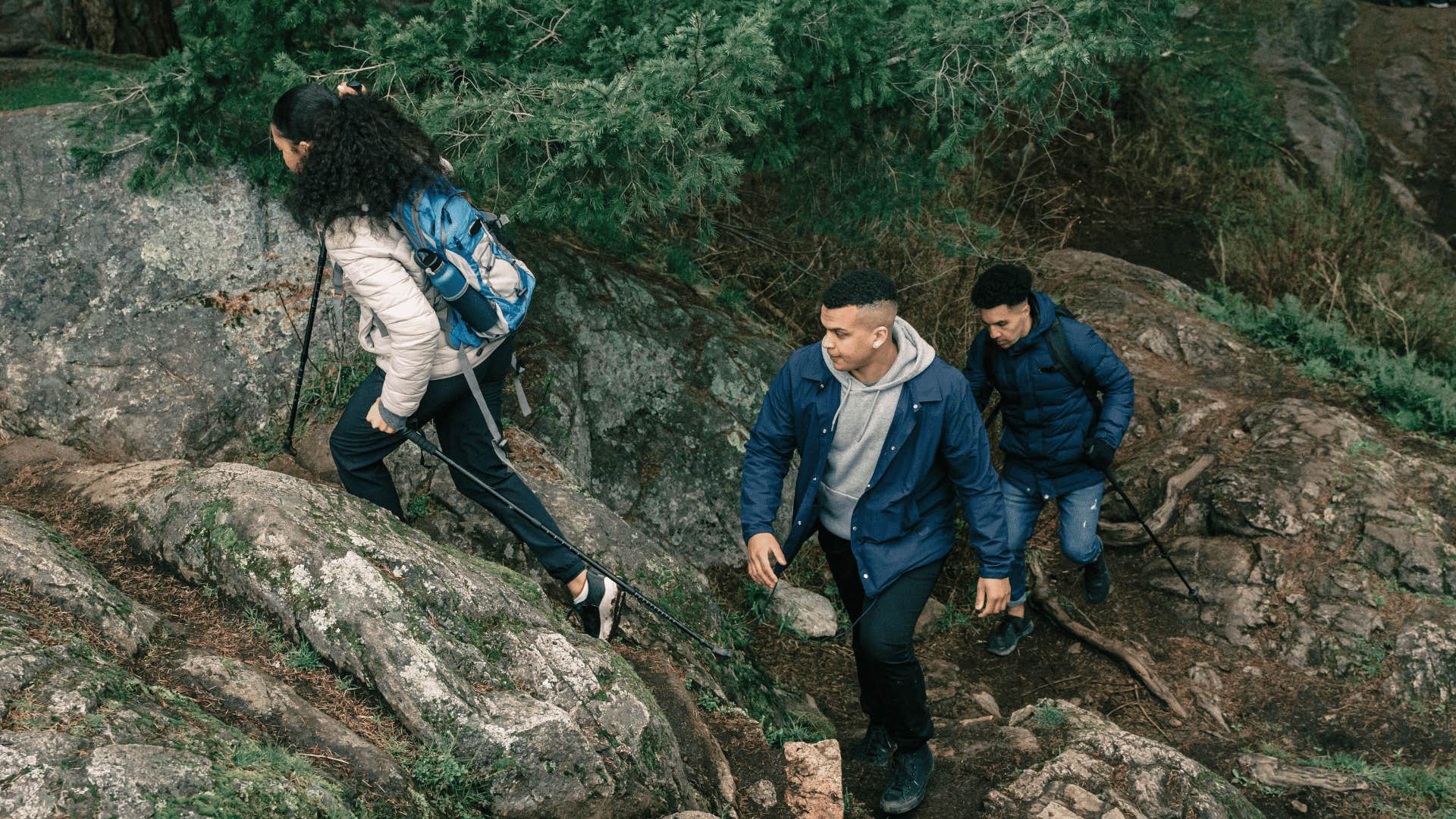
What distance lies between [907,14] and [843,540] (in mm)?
2806

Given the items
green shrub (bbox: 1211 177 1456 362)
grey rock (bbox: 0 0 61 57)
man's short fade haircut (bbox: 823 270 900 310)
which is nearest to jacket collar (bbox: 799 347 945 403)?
man's short fade haircut (bbox: 823 270 900 310)

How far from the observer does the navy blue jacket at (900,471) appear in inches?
156

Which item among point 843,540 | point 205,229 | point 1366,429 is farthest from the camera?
point 1366,429

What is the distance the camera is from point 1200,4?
12266 millimetres

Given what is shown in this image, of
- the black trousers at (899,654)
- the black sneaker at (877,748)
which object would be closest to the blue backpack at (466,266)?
the black trousers at (899,654)

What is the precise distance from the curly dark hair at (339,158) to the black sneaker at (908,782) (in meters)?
2.99

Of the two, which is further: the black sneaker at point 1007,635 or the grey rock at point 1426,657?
the black sneaker at point 1007,635

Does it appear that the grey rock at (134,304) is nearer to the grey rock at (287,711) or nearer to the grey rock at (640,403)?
the grey rock at (640,403)

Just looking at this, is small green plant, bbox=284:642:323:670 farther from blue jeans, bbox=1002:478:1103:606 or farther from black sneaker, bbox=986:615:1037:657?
black sneaker, bbox=986:615:1037:657

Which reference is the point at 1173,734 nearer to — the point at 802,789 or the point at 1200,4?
the point at 802,789

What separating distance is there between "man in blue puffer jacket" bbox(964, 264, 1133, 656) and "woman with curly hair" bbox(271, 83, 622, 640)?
2.59 meters

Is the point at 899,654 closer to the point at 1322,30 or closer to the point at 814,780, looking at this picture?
the point at 814,780

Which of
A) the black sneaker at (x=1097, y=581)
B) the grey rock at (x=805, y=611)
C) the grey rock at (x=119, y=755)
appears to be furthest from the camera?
the black sneaker at (x=1097, y=581)

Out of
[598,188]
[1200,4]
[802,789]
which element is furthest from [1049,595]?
[1200,4]
